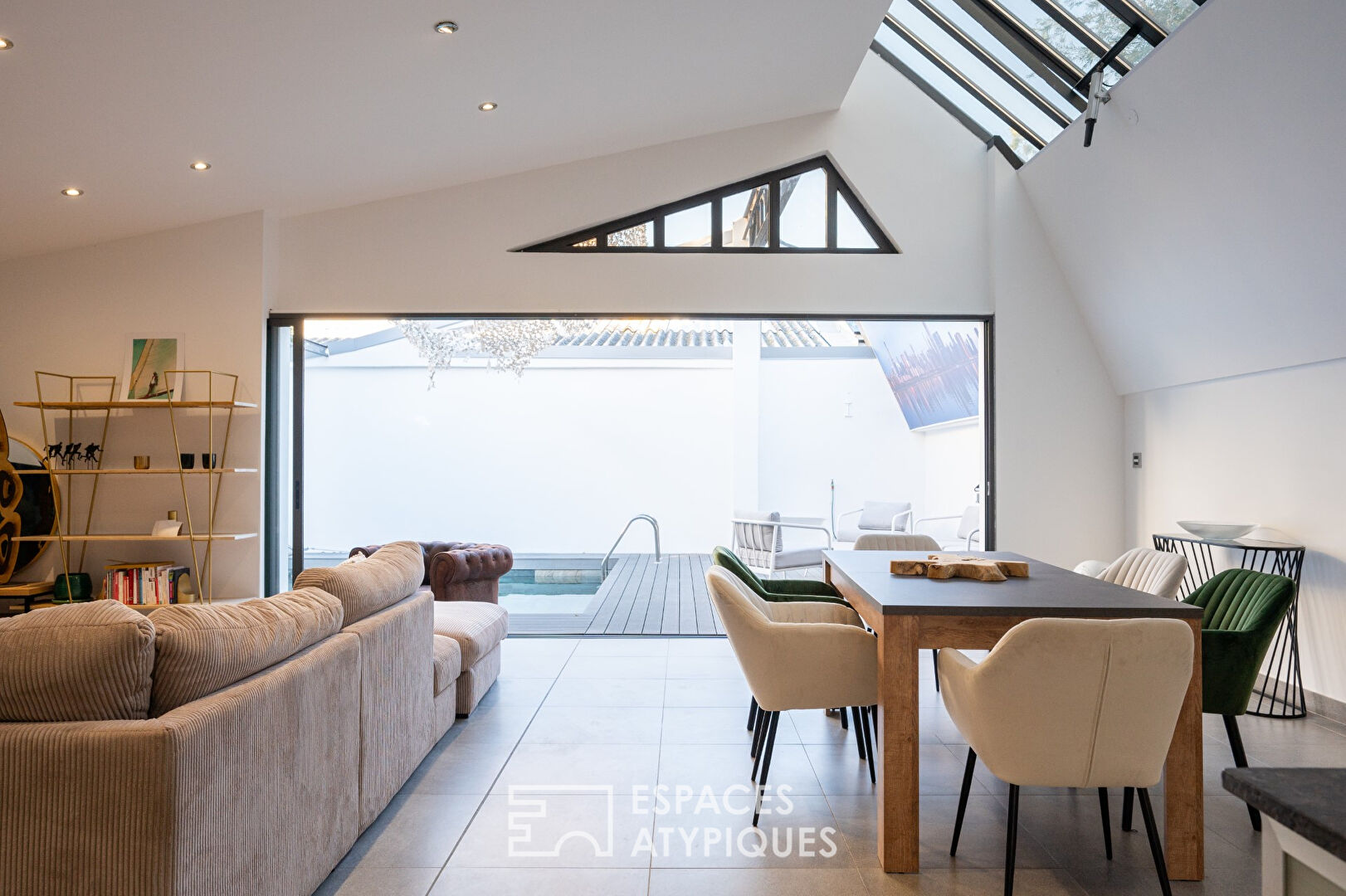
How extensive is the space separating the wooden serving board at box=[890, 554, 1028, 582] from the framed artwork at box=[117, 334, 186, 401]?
14.9 ft

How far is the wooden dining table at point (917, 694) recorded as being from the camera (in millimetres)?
2562

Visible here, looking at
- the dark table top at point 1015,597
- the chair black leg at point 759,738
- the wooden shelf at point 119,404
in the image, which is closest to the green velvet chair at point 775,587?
the dark table top at point 1015,597

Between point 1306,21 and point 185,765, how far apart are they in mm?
4072

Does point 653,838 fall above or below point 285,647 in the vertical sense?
below

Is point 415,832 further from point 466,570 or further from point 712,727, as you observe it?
point 466,570

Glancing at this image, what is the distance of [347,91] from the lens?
4266 mm

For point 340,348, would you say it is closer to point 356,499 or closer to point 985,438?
point 356,499

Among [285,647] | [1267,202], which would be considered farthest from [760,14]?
[285,647]

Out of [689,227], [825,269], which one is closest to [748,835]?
[825,269]

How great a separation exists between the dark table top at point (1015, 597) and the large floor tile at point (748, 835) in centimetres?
79

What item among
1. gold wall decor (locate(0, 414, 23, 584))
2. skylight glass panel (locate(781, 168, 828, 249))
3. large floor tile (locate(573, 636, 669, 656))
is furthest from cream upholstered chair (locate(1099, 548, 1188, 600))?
gold wall decor (locate(0, 414, 23, 584))

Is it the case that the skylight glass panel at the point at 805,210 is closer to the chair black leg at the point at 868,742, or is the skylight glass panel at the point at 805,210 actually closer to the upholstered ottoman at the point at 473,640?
the upholstered ottoman at the point at 473,640

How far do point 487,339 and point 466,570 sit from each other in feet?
11.9

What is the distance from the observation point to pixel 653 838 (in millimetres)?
2816
